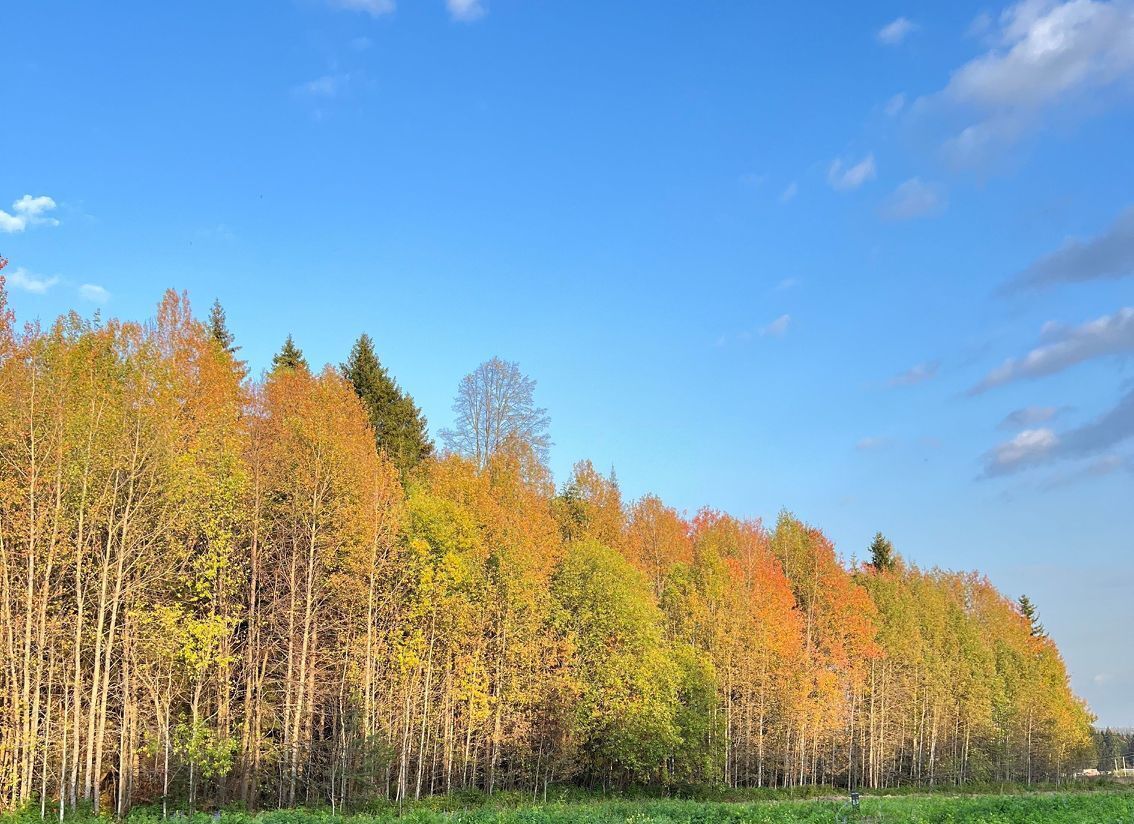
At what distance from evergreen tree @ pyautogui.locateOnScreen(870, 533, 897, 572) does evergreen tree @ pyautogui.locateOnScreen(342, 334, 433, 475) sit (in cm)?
5743

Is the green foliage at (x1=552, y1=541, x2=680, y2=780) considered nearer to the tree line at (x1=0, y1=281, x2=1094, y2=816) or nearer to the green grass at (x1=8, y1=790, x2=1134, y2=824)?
the tree line at (x1=0, y1=281, x2=1094, y2=816)

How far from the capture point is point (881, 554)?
3617 inches

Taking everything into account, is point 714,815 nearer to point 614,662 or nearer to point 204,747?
point 204,747

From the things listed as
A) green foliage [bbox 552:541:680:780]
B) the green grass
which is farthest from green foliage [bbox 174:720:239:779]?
green foliage [bbox 552:541:680:780]

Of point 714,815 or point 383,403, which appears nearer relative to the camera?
point 714,815

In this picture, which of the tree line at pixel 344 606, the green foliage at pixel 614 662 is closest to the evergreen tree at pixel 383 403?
the tree line at pixel 344 606

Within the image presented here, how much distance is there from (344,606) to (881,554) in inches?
2817

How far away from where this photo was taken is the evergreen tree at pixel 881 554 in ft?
299

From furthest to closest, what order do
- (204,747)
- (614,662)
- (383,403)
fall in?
(383,403)
(614,662)
(204,747)

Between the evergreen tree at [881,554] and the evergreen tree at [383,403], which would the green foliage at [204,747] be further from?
the evergreen tree at [881,554]

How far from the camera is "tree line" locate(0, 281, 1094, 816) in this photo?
26.1m

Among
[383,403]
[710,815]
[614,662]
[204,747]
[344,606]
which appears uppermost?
[383,403]

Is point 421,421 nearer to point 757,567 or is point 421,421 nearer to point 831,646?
point 757,567

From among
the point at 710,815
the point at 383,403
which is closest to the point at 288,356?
the point at 383,403
